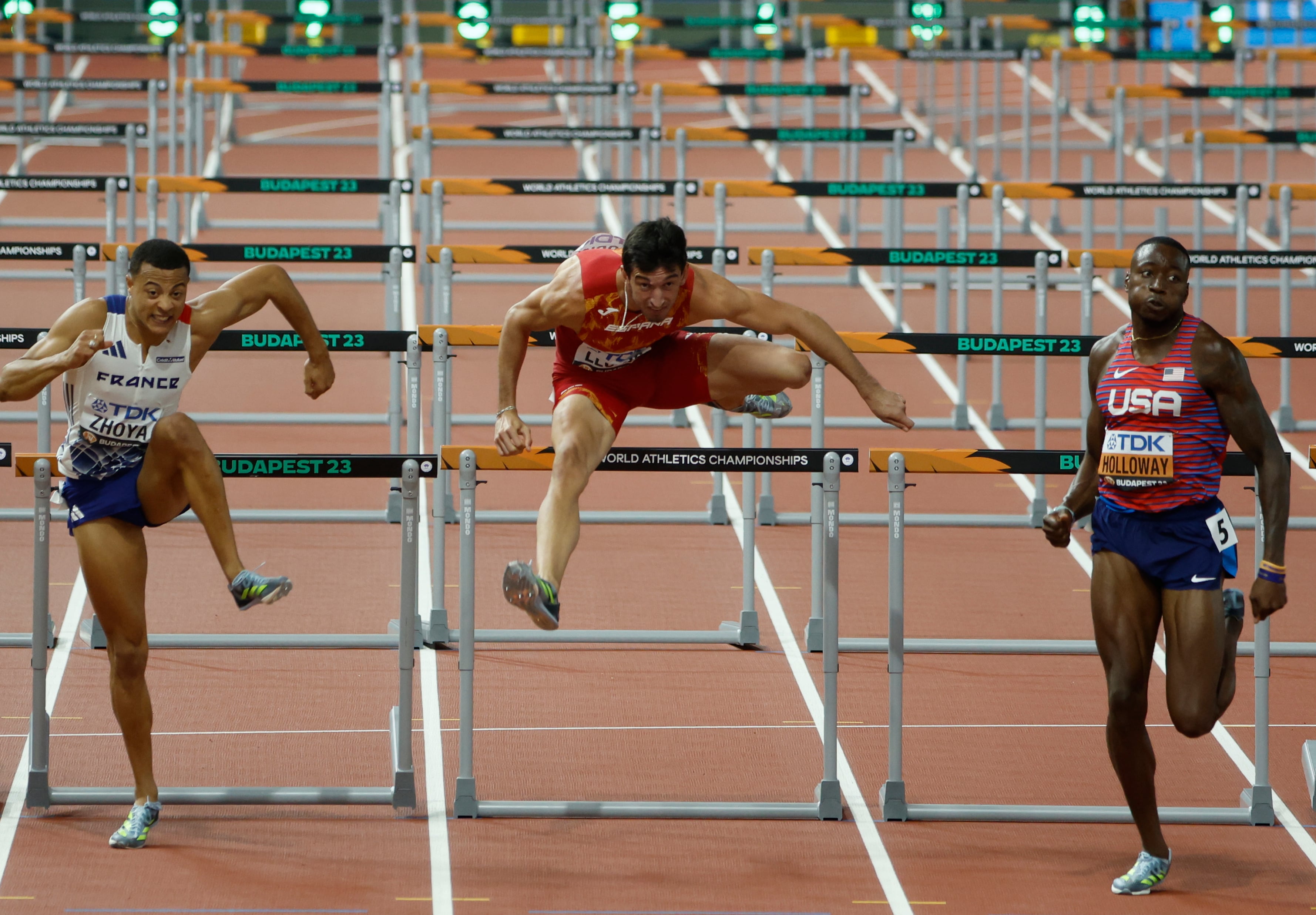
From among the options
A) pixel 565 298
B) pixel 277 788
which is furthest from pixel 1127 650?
pixel 277 788

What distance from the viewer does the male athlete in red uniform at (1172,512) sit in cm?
529

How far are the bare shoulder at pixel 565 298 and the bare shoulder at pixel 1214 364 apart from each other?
6.44ft

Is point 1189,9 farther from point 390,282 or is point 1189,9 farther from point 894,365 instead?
point 390,282

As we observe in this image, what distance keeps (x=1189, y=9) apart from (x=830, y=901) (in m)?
16.3

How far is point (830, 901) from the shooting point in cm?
548

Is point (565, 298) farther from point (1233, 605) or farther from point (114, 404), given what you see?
point (1233, 605)

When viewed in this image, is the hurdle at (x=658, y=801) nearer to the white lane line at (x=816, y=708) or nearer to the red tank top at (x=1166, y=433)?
the white lane line at (x=816, y=708)

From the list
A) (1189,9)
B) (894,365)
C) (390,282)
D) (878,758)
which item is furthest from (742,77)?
(878,758)

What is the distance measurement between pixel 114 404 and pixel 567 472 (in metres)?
1.46

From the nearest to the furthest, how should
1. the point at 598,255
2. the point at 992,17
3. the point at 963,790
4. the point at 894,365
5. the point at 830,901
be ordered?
the point at 830,901 → the point at 598,255 → the point at 963,790 → the point at 894,365 → the point at 992,17

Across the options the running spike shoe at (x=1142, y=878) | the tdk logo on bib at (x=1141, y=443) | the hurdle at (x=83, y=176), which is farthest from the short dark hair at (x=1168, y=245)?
the hurdle at (x=83, y=176)

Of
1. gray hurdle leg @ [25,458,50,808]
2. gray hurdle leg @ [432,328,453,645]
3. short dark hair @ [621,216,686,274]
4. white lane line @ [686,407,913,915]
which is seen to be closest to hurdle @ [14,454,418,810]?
gray hurdle leg @ [25,458,50,808]

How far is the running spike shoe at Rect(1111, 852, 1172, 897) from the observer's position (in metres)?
5.53

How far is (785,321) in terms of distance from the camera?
598cm
